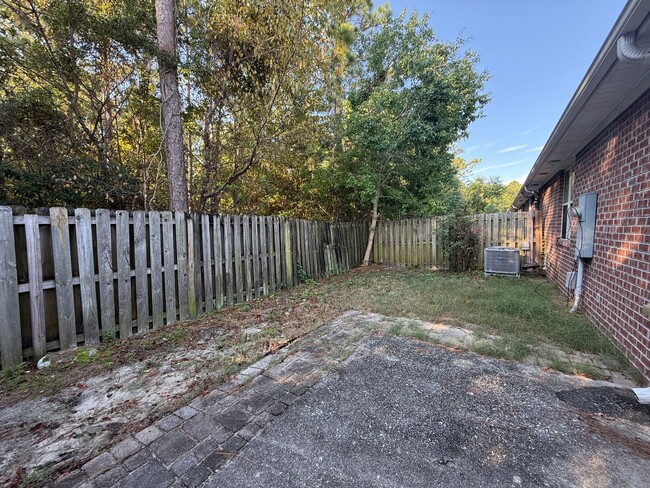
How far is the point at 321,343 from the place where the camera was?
2918mm

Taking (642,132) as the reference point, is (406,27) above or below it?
above

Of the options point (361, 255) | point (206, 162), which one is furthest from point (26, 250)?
point (361, 255)

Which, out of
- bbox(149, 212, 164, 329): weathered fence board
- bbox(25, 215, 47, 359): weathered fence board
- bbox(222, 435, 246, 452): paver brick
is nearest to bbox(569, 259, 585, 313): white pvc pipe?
bbox(222, 435, 246, 452): paver brick

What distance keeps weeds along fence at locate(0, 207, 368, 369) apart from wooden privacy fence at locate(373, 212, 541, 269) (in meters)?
5.20

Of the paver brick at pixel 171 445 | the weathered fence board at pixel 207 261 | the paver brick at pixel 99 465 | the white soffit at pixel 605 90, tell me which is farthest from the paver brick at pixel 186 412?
the white soffit at pixel 605 90

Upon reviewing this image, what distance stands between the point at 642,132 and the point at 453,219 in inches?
199

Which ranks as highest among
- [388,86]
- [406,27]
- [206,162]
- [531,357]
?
[406,27]

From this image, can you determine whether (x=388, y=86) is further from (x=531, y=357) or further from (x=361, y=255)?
(x=531, y=357)

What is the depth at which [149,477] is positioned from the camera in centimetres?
134

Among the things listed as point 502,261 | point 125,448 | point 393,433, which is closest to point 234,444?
point 125,448

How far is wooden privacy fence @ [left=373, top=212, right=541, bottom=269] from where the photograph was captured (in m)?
7.21

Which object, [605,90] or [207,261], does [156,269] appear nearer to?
[207,261]

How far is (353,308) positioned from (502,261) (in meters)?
4.61

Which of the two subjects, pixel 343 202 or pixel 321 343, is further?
pixel 343 202
